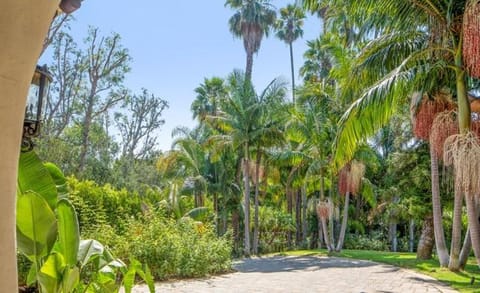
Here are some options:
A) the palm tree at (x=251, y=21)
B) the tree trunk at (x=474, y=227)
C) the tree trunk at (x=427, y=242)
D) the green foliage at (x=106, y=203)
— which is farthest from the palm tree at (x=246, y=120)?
the tree trunk at (x=474, y=227)

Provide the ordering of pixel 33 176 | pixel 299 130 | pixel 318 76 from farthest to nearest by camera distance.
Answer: pixel 318 76
pixel 299 130
pixel 33 176

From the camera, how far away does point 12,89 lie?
172 centimetres

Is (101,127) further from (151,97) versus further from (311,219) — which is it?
(311,219)

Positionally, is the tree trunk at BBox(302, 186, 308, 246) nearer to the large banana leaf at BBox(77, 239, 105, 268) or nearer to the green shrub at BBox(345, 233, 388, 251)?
the green shrub at BBox(345, 233, 388, 251)

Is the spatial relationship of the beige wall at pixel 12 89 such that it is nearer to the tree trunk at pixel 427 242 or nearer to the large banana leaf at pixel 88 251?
the large banana leaf at pixel 88 251

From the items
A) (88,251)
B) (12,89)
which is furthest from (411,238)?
(12,89)

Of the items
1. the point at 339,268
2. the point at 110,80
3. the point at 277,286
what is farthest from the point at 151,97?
the point at 277,286

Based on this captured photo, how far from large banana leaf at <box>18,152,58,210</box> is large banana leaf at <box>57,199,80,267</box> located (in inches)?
7.6

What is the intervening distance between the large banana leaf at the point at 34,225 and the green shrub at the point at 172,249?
650cm

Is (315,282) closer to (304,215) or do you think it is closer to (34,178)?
(34,178)

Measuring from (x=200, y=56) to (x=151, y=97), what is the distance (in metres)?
9.07

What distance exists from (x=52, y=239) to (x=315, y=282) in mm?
7247

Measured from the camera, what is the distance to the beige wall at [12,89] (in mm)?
1677

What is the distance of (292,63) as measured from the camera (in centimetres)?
3612
